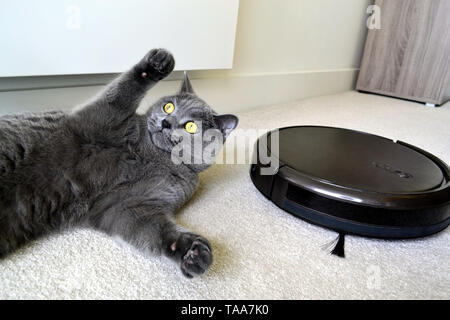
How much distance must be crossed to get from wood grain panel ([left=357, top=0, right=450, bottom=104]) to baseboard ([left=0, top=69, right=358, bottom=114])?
0.70ft

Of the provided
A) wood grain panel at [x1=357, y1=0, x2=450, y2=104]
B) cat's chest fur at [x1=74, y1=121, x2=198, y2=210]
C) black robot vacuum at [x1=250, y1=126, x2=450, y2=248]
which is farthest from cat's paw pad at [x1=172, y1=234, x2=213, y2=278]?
wood grain panel at [x1=357, y1=0, x2=450, y2=104]

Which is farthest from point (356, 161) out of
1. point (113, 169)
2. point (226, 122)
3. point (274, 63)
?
point (274, 63)

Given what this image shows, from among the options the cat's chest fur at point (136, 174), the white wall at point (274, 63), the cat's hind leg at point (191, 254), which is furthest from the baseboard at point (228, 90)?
the cat's hind leg at point (191, 254)

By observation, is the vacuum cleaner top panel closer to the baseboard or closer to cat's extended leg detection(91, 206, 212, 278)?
cat's extended leg detection(91, 206, 212, 278)

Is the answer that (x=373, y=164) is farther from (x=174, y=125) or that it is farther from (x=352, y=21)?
(x=352, y=21)

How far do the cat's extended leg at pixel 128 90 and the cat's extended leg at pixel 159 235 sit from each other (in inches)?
8.5

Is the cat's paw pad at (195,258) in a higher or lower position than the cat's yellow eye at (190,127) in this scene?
lower

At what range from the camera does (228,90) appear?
5.16 feet

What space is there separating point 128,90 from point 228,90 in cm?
89

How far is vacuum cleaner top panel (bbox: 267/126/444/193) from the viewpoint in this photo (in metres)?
0.74

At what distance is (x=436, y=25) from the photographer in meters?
1.98

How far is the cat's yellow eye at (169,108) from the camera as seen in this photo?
2.43 feet

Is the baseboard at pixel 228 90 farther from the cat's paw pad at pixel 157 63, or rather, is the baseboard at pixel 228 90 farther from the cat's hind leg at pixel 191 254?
the cat's hind leg at pixel 191 254
